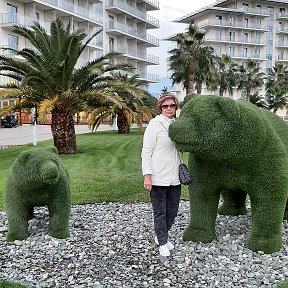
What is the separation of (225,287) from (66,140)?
38.2 feet

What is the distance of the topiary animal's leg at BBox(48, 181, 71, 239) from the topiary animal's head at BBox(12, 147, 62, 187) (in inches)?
11.6

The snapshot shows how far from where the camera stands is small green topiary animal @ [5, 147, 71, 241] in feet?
15.2

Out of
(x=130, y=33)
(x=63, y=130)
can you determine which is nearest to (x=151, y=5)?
(x=130, y=33)

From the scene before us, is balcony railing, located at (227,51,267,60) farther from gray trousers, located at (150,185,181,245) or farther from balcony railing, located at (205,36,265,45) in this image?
gray trousers, located at (150,185,181,245)

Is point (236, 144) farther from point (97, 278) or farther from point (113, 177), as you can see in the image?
point (113, 177)

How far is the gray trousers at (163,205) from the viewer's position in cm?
437

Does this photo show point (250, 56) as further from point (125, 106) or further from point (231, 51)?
point (125, 106)

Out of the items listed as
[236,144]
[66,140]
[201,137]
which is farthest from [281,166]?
[66,140]

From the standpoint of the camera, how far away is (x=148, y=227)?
5.60 meters

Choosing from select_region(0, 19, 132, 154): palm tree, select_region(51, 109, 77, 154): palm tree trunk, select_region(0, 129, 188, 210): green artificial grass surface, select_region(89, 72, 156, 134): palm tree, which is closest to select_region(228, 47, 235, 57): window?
select_region(89, 72, 156, 134): palm tree

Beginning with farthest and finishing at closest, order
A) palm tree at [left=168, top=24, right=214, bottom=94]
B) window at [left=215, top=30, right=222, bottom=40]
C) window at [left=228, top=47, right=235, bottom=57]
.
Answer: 1. window at [left=228, top=47, right=235, bottom=57]
2. window at [left=215, top=30, right=222, bottom=40]
3. palm tree at [left=168, top=24, right=214, bottom=94]

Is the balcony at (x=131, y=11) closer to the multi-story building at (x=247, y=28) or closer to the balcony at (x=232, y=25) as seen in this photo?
the balcony at (x=232, y=25)

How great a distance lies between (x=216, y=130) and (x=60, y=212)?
7.24 feet

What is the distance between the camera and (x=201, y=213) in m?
4.84
